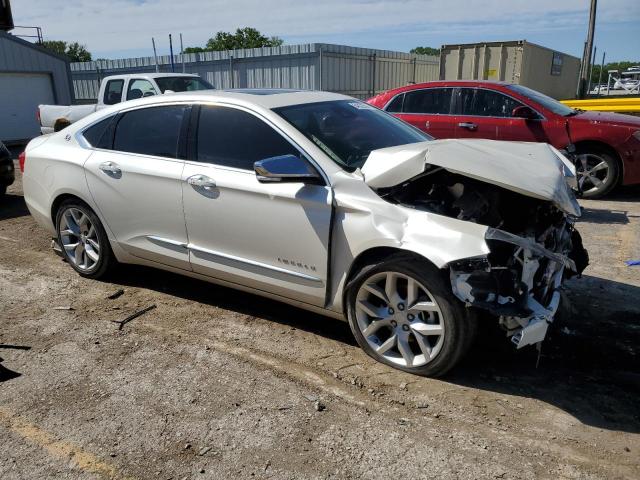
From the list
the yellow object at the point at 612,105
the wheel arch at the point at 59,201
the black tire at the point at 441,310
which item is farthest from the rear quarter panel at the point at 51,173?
the yellow object at the point at 612,105

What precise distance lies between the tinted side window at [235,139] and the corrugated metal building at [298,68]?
14554 millimetres

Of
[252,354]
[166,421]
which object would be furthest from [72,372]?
[252,354]

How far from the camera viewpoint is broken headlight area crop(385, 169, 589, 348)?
9.48 ft

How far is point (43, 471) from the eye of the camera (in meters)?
2.59

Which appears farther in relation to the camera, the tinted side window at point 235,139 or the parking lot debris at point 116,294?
the parking lot debris at point 116,294

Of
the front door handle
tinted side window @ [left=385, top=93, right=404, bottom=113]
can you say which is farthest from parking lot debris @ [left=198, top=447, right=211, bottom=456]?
tinted side window @ [left=385, top=93, right=404, bottom=113]

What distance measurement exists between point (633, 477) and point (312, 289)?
1.97 meters

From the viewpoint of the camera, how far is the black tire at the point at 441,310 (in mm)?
3008

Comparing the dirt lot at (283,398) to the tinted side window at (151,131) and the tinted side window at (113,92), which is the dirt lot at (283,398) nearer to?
the tinted side window at (151,131)

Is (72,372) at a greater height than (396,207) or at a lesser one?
lesser

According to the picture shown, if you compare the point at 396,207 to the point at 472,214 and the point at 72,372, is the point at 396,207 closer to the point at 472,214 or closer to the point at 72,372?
the point at 472,214

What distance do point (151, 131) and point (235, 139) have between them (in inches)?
34.7

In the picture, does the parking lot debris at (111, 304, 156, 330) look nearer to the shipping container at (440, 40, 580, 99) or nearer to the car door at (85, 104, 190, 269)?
the car door at (85, 104, 190, 269)

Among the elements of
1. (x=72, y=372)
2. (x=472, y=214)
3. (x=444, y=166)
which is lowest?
(x=72, y=372)
